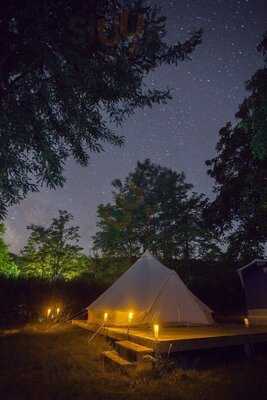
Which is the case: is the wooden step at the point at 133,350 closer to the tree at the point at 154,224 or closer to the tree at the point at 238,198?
the tree at the point at 238,198

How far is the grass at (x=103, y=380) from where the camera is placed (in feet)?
14.6

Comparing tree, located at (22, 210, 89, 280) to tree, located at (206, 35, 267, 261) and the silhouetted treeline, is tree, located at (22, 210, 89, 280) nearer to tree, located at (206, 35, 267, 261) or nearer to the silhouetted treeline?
the silhouetted treeline

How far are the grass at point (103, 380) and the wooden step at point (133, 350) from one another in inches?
16.8

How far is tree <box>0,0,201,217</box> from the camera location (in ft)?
23.6

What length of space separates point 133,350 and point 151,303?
336cm

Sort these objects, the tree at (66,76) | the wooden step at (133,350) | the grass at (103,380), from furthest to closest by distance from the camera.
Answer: the tree at (66,76), the wooden step at (133,350), the grass at (103,380)

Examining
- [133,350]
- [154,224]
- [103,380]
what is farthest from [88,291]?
[103,380]

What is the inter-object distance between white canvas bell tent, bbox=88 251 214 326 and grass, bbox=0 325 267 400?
2454mm

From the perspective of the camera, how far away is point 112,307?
997cm

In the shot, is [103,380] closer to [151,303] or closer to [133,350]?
[133,350]

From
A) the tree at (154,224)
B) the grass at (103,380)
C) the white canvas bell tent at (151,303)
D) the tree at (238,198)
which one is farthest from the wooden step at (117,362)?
the tree at (154,224)

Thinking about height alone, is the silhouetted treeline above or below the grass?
above

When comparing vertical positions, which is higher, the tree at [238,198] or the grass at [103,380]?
the tree at [238,198]

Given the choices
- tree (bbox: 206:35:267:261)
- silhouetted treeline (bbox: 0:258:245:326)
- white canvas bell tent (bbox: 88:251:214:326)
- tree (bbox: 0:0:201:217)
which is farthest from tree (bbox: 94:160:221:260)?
tree (bbox: 0:0:201:217)
